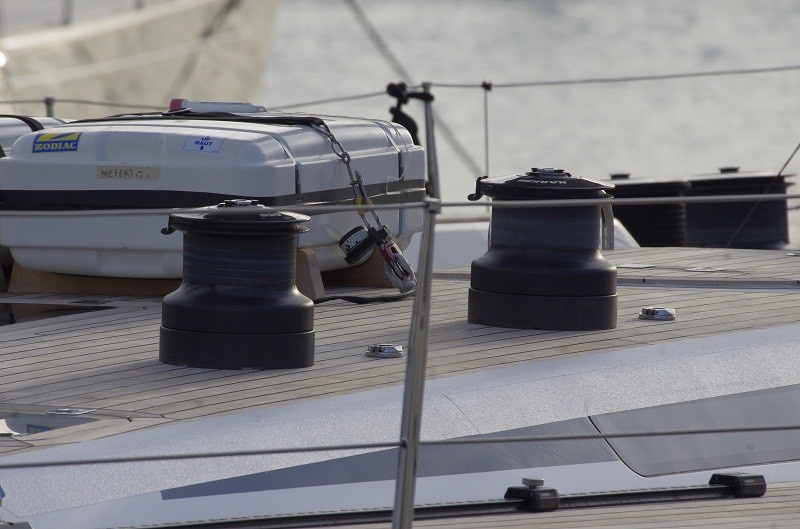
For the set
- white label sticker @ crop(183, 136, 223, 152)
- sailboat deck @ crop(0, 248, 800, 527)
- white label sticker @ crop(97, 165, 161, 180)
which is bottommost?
sailboat deck @ crop(0, 248, 800, 527)

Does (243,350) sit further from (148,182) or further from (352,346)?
(148,182)

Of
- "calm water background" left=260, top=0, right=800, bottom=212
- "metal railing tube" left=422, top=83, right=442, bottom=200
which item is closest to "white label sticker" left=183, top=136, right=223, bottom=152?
"metal railing tube" left=422, top=83, right=442, bottom=200

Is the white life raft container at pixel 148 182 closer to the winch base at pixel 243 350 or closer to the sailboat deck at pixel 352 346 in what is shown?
the sailboat deck at pixel 352 346

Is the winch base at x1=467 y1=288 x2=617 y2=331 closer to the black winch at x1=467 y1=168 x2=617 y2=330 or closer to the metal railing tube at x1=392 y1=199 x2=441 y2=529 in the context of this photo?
the black winch at x1=467 y1=168 x2=617 y2=330

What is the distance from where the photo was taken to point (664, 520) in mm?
2941

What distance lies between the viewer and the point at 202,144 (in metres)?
4.53

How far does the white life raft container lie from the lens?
176 inches

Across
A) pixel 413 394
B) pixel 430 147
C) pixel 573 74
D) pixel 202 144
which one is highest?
pixel 573 74

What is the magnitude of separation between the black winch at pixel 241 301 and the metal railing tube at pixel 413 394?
1043mm

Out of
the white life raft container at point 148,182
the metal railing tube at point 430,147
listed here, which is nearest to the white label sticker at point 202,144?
the white life raft container at point 148,182

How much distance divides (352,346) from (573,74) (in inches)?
1289

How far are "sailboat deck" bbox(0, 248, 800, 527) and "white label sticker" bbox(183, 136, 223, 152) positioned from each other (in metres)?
0.53

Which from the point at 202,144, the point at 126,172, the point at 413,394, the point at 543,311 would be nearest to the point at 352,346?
the point at 543,311

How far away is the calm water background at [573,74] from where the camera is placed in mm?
27406
